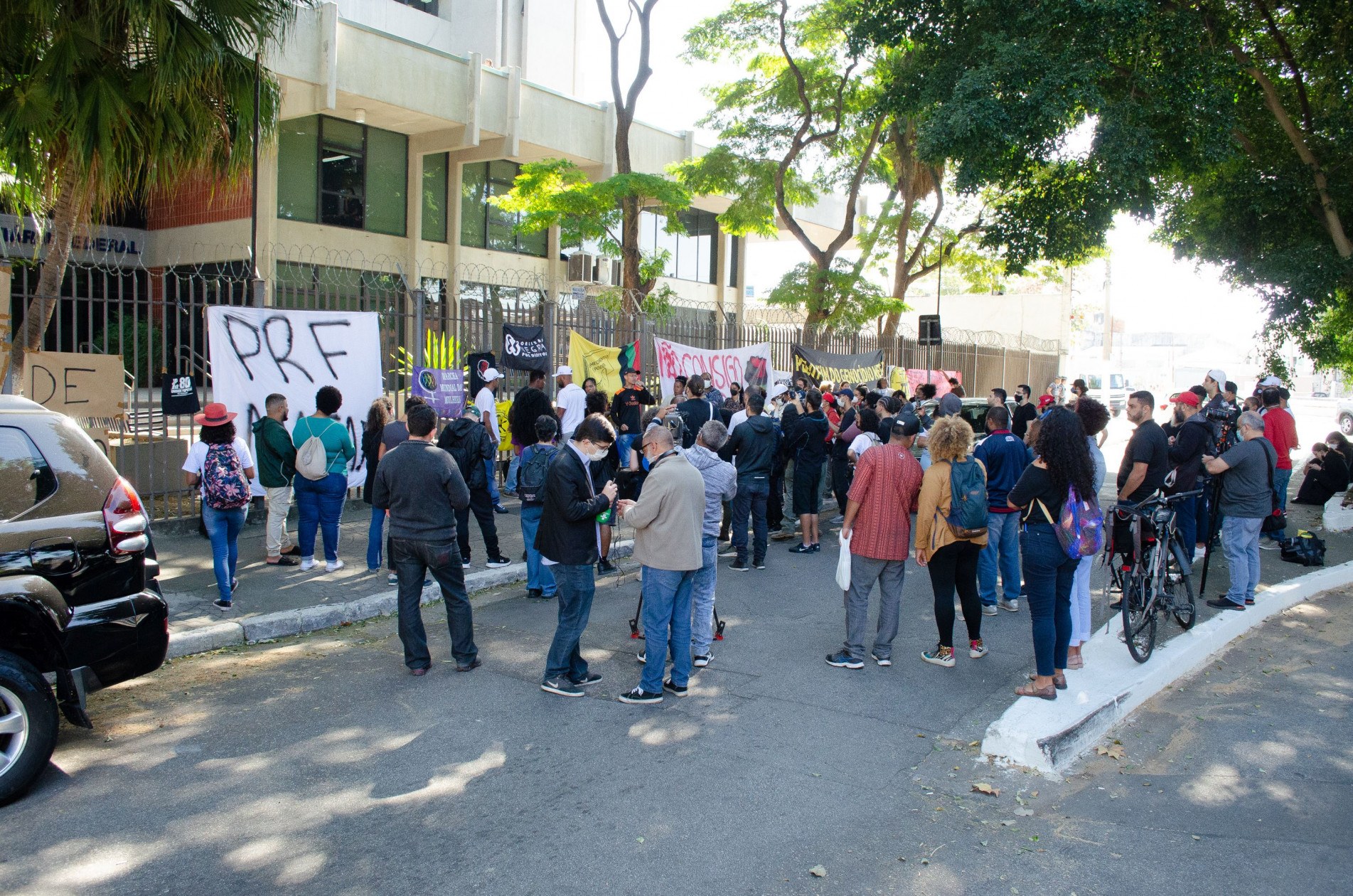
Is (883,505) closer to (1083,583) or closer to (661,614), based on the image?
(1083,583)

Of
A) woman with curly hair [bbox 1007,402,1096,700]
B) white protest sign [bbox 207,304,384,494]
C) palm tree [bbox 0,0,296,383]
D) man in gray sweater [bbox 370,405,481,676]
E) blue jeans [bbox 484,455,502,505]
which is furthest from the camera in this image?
white protest sign [bbox 207,304,384,494]

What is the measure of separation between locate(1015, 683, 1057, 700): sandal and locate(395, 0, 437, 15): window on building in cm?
2513

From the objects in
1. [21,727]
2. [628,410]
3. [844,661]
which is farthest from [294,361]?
[844,661]

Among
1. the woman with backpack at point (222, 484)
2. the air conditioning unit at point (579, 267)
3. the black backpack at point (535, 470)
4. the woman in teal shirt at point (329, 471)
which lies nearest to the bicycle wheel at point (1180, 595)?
the black backpack at point (535, 470)

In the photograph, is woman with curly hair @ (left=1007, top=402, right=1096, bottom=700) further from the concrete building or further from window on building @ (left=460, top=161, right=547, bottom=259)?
window on building @ (left=460, top=161, right=547, bottom=259)

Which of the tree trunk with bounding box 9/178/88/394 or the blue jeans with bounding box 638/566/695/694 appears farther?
the tree trunk with bounding box 9/178/88/394

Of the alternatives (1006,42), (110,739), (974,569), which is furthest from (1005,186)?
(110,739)

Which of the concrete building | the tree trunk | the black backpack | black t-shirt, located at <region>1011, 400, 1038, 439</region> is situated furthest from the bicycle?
the concrete building

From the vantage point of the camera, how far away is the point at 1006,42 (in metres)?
12.1

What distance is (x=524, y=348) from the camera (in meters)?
13.2

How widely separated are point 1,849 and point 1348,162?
1681 cm

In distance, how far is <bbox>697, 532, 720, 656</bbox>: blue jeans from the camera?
677 cm

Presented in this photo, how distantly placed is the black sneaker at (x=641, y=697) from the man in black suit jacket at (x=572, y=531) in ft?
1.05

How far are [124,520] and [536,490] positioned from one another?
3325 mm
